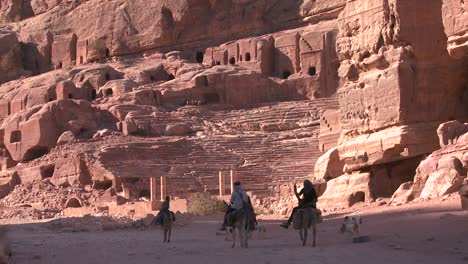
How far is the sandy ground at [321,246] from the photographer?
50.3ft

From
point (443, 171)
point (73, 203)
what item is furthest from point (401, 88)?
point (73, 203)

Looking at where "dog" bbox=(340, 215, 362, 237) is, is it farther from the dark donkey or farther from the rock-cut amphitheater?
the rock-cut amphitheater

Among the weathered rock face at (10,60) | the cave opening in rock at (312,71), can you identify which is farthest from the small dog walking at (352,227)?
the weathered rock face at (10,60)

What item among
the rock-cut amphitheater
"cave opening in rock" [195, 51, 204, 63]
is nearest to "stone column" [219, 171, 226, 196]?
the rock-cut amphitheater

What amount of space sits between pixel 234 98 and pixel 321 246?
1823 inches

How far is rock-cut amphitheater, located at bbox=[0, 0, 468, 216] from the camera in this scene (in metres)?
28.6

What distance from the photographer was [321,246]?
17.6m

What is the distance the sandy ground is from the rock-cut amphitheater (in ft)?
12.2

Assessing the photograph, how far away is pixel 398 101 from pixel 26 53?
56008 mm

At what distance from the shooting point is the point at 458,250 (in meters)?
15.5

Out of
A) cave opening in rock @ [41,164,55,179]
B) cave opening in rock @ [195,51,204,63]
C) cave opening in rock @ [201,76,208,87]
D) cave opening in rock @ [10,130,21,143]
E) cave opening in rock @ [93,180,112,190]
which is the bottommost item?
cave opening in rock @ [93,180,112,190]

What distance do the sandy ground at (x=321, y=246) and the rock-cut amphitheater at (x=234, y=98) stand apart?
12.2ft

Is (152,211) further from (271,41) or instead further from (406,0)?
(271,41)

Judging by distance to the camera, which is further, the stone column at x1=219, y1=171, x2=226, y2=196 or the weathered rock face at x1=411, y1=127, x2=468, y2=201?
the stone column at x1=219, y1=171, x2=226, y2=196
